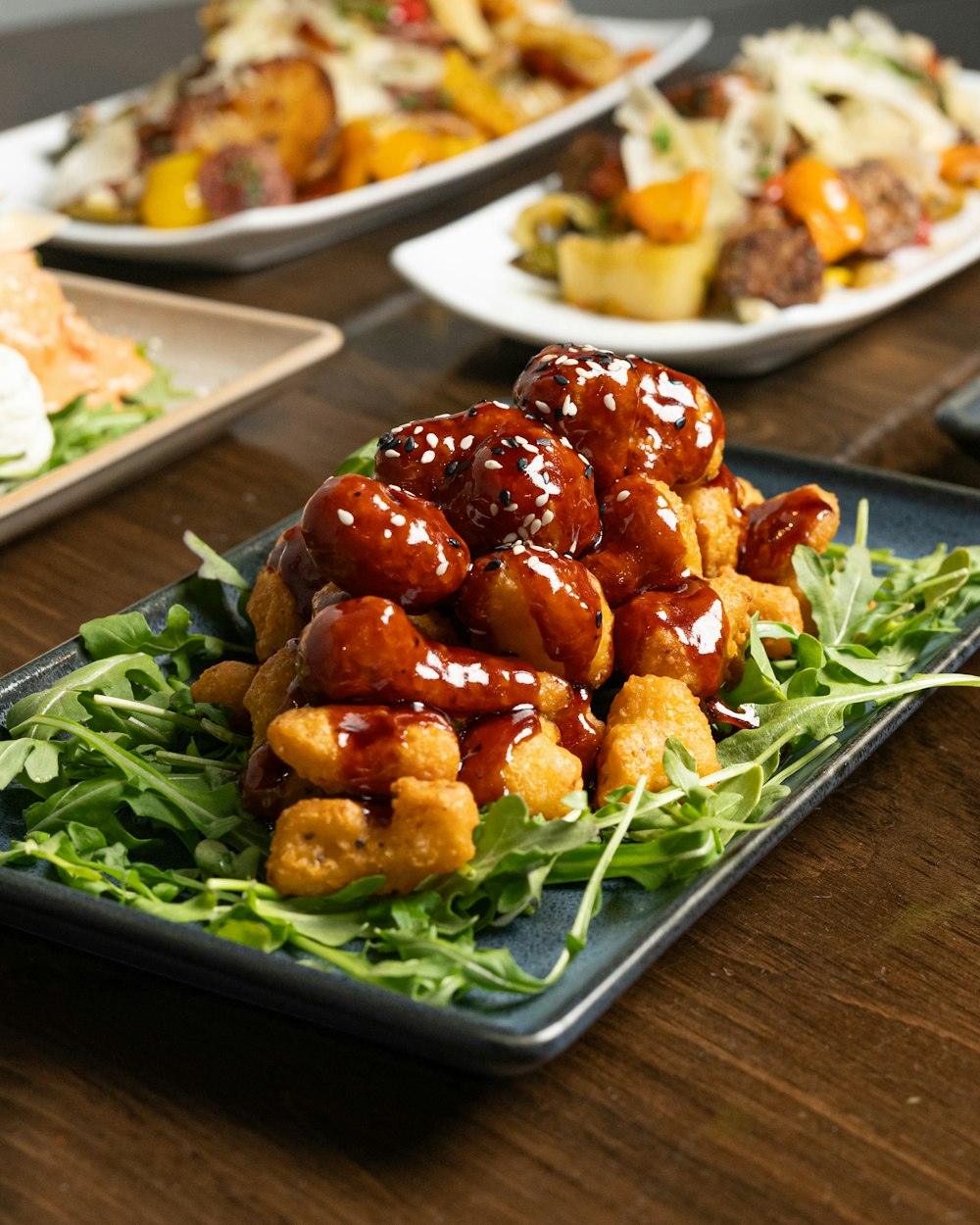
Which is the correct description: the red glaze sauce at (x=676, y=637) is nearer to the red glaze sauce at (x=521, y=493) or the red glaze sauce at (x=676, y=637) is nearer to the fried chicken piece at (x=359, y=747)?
the red glaze sauce at (x=521, y=493)

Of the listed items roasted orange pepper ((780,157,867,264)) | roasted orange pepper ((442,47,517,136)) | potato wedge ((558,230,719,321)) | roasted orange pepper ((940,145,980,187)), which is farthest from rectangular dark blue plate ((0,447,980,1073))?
roasted orange pepper ((442,47,517,136))

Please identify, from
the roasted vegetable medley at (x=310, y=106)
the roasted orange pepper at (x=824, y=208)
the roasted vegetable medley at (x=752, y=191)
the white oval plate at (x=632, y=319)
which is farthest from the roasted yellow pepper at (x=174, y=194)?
the roasted orange pepper at (x=824, y=208)

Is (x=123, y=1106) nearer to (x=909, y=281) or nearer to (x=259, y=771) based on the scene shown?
(x=259, y=771)

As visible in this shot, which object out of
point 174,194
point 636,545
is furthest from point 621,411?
point 174,194

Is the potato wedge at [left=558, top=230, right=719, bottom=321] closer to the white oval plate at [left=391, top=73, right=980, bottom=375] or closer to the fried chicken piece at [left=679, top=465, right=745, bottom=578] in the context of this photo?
the white oval plate at [left=391, top=73, right=980, bottom=375]

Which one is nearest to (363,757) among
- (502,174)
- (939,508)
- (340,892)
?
(340,892)
